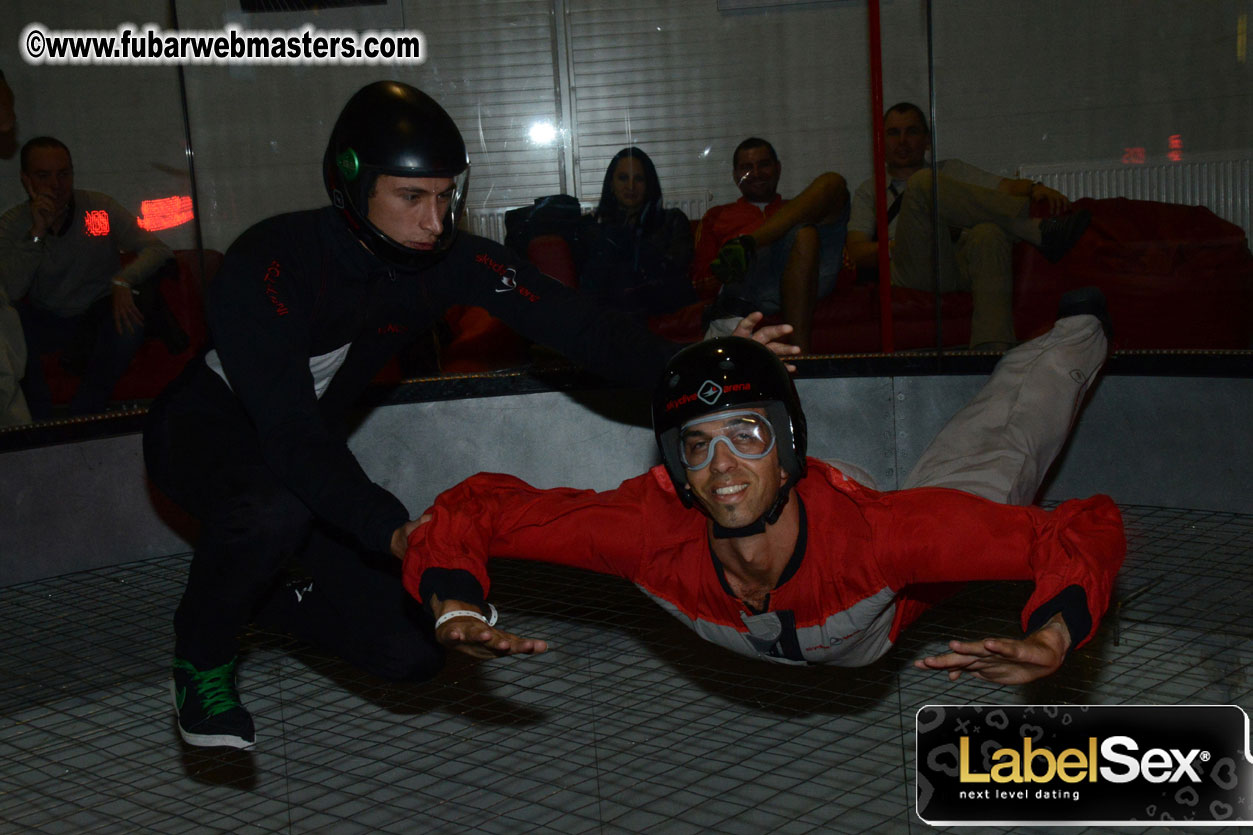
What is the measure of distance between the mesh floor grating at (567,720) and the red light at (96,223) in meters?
1.65

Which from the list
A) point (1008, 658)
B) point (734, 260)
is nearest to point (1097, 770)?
point (1008, 658)

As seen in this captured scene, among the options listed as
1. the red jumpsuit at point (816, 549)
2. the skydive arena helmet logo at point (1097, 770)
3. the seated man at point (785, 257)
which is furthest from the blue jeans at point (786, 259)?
the skydive arena helmet logo at point (1097, 770)

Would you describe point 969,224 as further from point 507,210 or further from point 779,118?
point 507,210

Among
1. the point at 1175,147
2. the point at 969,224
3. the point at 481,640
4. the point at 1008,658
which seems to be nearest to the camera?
the point at 1008,658

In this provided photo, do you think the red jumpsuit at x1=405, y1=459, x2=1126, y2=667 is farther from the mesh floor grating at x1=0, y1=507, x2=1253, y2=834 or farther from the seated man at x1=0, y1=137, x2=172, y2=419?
the seated man at x1=0, y1=137, x2=172, y2=419

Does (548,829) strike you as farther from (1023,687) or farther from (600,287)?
(600,287)

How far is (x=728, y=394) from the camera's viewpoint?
2.33 m

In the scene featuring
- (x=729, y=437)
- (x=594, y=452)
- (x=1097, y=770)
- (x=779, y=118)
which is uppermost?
(x=779, y=118)

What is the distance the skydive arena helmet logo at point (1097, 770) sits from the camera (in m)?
2.32

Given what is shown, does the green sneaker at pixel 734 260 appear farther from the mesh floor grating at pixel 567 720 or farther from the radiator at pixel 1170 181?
the mesh floor grating at pixel 567 720

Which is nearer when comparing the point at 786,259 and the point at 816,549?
the point at 816,549

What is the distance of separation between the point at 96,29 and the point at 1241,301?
4860 millimetres

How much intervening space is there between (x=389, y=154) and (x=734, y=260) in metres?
2.39

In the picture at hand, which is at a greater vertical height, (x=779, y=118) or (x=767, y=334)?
(x=779, y=118)
